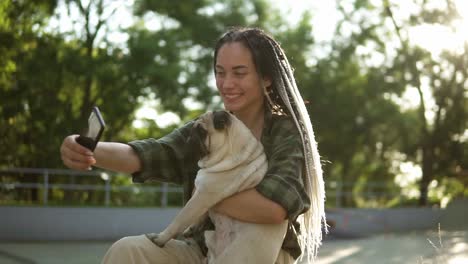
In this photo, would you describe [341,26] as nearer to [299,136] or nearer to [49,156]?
[49,156]

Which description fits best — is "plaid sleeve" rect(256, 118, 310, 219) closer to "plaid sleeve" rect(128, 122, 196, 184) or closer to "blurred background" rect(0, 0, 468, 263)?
"plaid sleeve" rect(128, 122, 196, 184)

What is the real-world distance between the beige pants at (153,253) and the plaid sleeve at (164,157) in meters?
0.23

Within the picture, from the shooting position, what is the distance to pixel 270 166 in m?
2.09

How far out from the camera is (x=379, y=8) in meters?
22.5

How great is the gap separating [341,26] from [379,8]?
127 cm

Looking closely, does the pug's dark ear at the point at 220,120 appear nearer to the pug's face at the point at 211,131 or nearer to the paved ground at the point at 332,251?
the pug's face at the point at 211,131

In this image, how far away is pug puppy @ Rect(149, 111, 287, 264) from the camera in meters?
2.01

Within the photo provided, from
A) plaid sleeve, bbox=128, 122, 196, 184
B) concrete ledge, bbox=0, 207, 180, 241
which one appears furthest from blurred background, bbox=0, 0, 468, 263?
plaid sleeve, bbox=128, 122, 196, 184

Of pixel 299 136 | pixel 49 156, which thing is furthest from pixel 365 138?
pixel 299 136

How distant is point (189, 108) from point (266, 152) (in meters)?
17.0

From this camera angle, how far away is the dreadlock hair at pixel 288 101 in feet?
7.23

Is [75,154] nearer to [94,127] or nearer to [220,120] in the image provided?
[94,127]

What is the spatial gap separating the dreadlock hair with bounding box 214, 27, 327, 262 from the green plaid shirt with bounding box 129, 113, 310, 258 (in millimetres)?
46

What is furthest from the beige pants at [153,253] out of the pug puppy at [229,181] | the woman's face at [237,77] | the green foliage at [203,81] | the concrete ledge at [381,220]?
the concrete ledge at [381,220]
